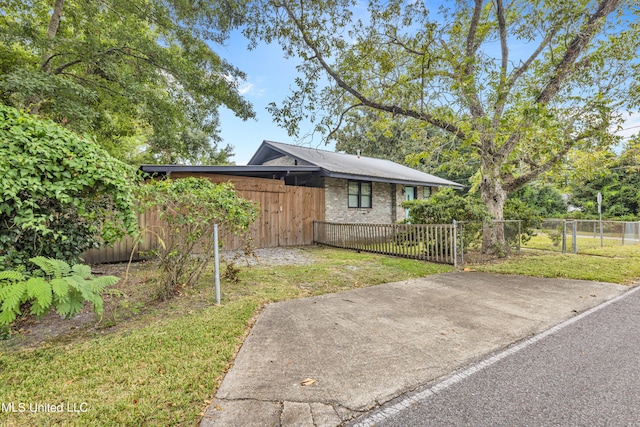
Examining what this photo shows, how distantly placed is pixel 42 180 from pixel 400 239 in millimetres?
7666

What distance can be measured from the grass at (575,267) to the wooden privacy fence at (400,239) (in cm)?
93

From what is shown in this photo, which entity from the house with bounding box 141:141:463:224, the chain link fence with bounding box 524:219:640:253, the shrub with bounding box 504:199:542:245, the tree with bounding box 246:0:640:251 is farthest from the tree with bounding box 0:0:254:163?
the chain link fence with bounding box 524:219:640:253

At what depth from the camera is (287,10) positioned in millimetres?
7777

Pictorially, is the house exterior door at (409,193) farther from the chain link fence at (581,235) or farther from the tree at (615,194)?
the tree at (615,194)

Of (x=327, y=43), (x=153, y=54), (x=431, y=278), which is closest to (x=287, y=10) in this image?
(x=327, y=43)

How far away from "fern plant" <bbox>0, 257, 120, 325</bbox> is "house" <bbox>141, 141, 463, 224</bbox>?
7.09 metres

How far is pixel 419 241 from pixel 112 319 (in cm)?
686

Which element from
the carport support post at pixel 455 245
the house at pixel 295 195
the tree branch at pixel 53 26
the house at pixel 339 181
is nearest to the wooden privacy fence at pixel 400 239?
the carport support post at pixel 455 245

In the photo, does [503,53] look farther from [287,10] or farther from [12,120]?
[12,120]

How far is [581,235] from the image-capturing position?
1131 cm

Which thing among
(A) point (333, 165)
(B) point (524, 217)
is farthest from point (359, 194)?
(B) point (524, 217)

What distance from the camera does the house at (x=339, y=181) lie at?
11.1m

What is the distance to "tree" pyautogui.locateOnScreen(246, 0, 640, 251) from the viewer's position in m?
7.05

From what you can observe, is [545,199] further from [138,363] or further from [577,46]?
[138,363]
